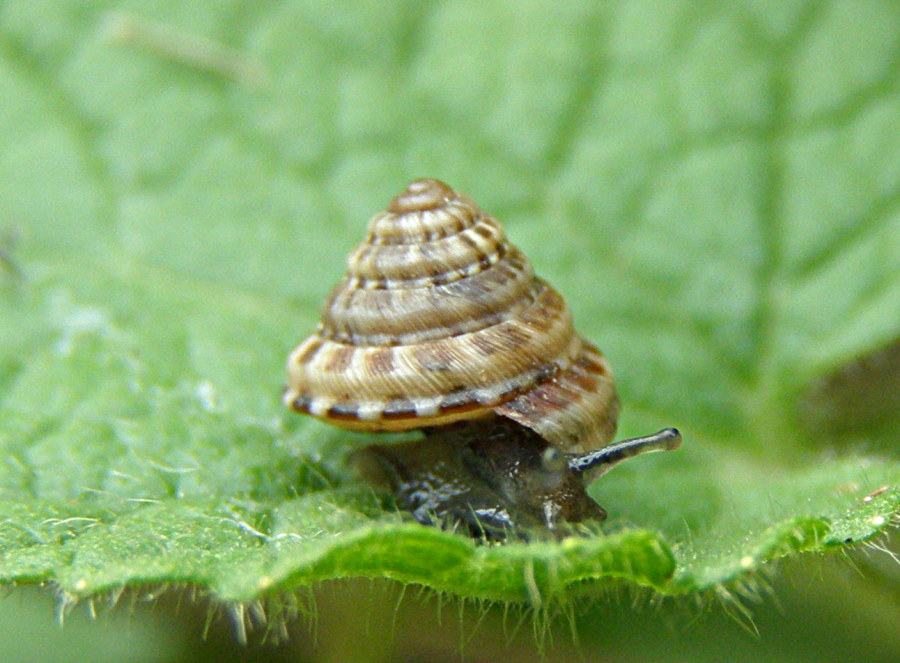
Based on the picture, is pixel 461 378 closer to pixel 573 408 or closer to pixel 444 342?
pixel 444 342

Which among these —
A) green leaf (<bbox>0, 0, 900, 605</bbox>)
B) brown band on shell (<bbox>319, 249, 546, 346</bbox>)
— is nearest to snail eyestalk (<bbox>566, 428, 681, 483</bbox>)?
green leaf (<bbox>0, 0, 900, 605</bbox>)

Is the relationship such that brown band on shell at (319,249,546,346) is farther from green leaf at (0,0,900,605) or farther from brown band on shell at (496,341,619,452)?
green leaf at (0,0,900,605)

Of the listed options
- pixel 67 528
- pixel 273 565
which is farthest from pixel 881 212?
pixel 67 528

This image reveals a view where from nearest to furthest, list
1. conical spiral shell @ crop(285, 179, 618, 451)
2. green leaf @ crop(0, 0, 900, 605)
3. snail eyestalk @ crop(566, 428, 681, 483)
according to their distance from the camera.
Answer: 1. conical spiral shell @ crop(285, 179, 618, 451)
2. snail eyestalk @ crop(566, 428, 681, 483)
3. green leaf @ crop(0, 0, 900, 605)

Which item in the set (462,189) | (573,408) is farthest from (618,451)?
(462,189)

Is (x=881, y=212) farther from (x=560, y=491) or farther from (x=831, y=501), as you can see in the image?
(x=560, y=491)

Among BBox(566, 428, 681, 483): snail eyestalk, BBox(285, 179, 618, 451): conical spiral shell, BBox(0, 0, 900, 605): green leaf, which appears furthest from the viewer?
BBox(0, 0, 900, 605): green leaf
